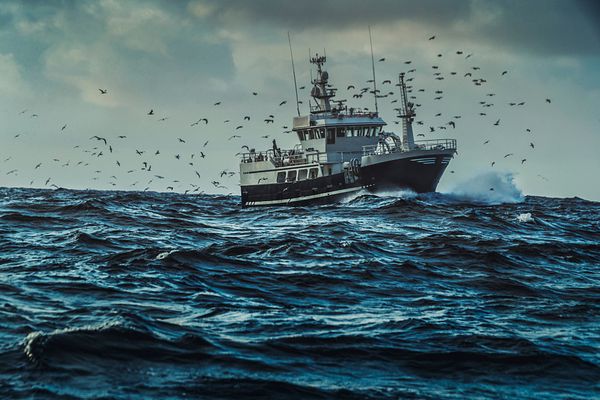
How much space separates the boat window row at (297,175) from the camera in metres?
56.5

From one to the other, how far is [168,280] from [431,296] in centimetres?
588

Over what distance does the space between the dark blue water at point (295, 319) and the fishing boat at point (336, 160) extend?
92.3 ft

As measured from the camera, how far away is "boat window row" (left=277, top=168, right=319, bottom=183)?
2224 inches

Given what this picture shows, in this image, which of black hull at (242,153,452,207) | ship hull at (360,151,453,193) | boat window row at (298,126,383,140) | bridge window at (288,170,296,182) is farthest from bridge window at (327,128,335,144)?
ship hull at (360,151,453,193)

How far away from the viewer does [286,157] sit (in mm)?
60094

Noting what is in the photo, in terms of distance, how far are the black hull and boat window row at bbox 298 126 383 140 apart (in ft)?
16.5

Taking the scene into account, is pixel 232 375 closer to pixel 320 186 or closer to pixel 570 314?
pixel 570 314

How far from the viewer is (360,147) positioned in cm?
5866

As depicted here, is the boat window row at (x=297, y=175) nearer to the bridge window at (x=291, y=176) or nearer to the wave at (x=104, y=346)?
the bridge window at (x=291, y=176)

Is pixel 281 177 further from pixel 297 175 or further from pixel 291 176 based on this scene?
pixel 297 175

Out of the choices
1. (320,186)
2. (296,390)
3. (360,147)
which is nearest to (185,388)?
(296,390)

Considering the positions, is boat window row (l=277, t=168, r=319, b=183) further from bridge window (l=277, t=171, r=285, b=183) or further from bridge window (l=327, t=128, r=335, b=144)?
bridge window (l=327, t=128, r=335, b=144)

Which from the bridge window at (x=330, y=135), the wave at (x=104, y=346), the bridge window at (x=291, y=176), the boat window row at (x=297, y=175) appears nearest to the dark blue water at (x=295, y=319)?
the wave at (x=104, y=346)

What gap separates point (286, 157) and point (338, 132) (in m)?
5.08
